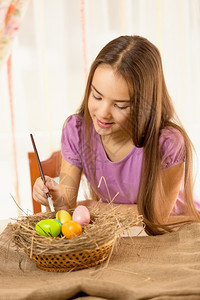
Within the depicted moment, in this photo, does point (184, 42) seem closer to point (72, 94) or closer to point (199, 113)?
point (199, 113)

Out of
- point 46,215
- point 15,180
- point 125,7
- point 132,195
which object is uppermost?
point 125,7

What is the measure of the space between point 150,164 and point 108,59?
1.03 ft

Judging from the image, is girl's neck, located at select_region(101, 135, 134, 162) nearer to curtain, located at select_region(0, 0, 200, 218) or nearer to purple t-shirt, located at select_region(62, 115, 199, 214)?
purple t-shirt, located at select_region(62, 115, 199, 214)

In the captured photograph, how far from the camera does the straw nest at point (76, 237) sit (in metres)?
0.90

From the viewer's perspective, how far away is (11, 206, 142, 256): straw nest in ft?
2.96

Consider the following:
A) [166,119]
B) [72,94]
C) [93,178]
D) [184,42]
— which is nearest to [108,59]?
[166,119]

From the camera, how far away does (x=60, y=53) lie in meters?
2.56

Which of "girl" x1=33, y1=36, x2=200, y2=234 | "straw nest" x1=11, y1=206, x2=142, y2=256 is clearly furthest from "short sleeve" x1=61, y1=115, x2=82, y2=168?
"straw nest" x1=11, y1=206, x2=142, y2=256

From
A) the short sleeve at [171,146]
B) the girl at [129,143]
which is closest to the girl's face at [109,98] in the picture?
the girl at [129,143]

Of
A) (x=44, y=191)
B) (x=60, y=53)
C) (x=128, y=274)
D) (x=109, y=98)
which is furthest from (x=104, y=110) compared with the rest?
(x=60, y=53)

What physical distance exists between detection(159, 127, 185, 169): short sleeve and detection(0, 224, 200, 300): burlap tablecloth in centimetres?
34

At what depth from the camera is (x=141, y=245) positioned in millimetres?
1073

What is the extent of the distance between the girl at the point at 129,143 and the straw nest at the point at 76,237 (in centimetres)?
13

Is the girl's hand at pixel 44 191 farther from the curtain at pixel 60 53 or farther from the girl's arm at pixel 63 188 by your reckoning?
the curtain at pixel 60 53
